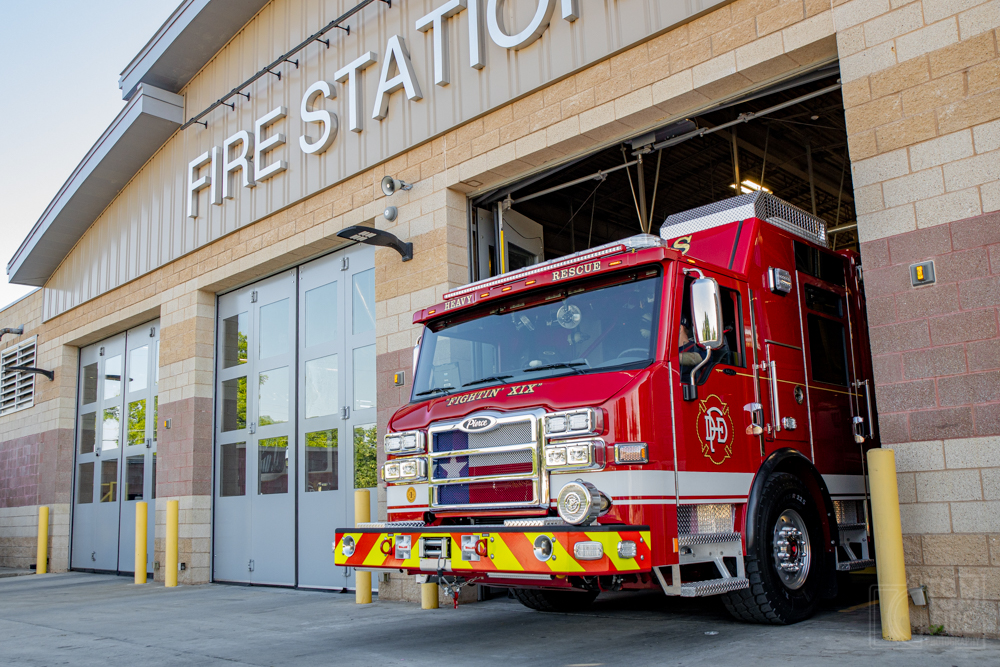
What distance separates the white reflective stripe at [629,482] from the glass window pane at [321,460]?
6147 mm

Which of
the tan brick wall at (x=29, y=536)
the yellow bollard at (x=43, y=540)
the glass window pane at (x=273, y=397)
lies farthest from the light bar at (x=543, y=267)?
the tan brick wall at (x=29, y=536)

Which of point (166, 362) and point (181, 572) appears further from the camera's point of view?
point (166, 362)

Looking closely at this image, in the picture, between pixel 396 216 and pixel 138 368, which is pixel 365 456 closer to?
pixel 396 216

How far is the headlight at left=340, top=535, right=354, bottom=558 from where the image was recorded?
6.11 meters

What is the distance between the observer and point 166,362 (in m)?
14.1

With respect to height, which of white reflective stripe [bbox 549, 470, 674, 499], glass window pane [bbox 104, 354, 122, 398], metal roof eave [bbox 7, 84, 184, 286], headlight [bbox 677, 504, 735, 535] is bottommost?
headlight [bbox 677, 504, 735, 535]

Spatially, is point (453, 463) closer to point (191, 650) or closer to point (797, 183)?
point (191, 650)

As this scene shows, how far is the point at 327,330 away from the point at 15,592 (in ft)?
22.3

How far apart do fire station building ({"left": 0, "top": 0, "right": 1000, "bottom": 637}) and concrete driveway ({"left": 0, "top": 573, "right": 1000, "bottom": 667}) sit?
0.80 metres

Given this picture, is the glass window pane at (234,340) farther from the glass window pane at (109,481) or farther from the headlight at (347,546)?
the headlight at (347,546)

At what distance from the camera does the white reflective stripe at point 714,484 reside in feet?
17.8

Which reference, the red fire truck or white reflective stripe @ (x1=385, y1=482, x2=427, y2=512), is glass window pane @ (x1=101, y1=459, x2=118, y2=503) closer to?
the red fire truck

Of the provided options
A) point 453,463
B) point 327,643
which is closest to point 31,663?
point 327,643

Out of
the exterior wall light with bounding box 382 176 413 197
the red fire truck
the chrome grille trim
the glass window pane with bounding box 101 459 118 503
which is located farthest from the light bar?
the glass window pane with bounding box 101 459 118 503
